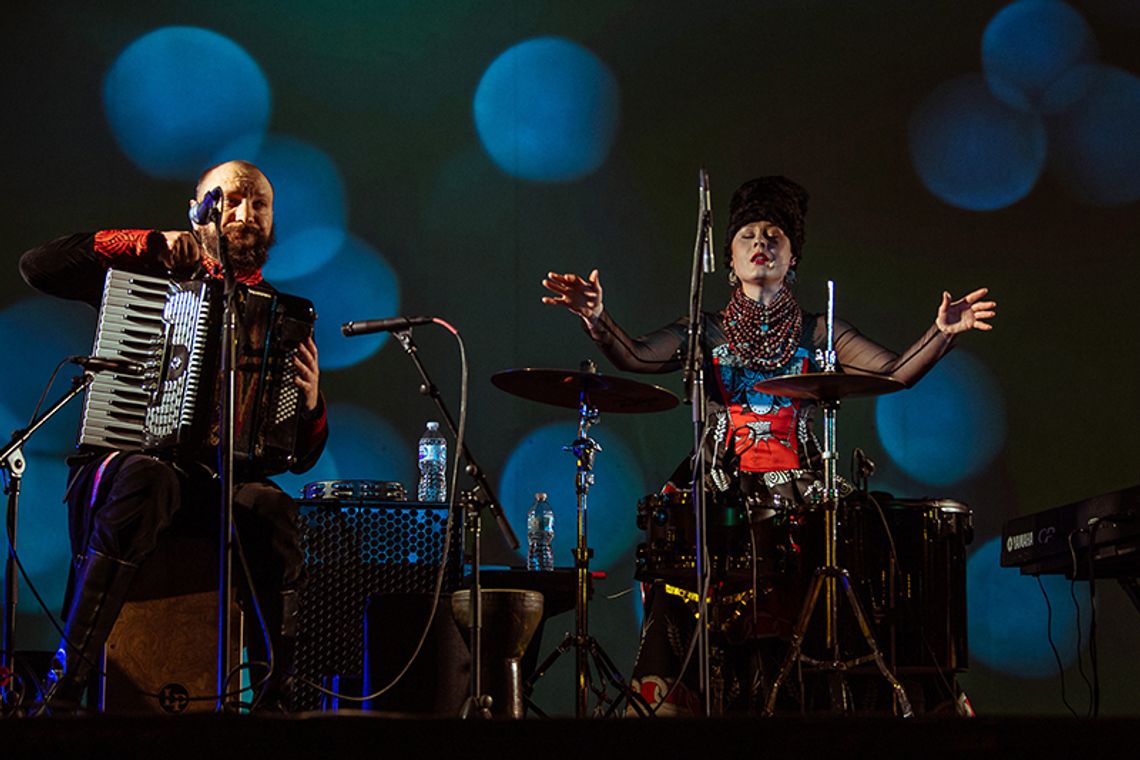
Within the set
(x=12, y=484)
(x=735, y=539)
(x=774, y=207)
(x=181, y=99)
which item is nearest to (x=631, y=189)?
(x=774, y=207)

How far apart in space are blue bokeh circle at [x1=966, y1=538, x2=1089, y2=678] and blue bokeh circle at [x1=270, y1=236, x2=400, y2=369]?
9.33ft

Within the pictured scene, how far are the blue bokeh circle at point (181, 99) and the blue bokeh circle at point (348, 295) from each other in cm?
69

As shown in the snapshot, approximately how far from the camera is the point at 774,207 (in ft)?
17.2

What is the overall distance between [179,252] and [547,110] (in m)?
2.50

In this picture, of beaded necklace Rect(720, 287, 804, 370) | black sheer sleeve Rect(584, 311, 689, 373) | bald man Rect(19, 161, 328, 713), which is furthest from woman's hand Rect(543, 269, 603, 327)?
bald man Rect(19, 161, 328, 713)

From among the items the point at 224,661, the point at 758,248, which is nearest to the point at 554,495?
the point at 758,248

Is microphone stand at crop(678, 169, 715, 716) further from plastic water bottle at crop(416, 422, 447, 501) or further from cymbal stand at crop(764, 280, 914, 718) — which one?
plastic water bottle at crop(416, 422, 447, 501)

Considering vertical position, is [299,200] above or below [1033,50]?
below

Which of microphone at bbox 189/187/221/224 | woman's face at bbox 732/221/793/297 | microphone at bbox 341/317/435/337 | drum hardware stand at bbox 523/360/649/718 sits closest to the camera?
microphone at bbox 189/187/221/224

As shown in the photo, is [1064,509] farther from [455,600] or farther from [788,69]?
[788,69]

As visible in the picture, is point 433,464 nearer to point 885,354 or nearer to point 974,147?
point 885,354

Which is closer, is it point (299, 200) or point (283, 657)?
point (283, 657)

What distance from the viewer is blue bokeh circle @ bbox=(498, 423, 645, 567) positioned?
579cm

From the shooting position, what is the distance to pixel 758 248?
5.18 meters
